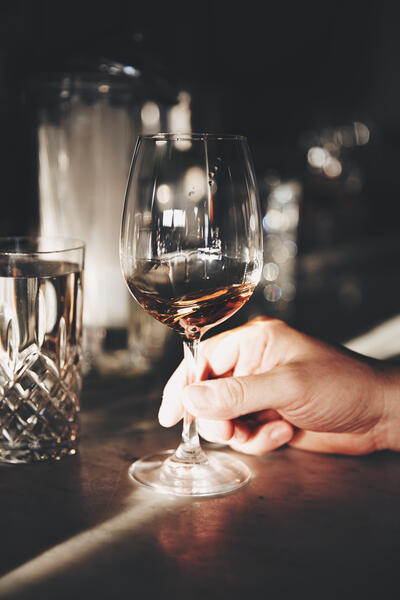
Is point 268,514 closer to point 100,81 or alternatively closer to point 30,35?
point 100,81

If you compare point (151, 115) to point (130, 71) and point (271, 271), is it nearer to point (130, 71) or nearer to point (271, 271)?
point (130, 71)

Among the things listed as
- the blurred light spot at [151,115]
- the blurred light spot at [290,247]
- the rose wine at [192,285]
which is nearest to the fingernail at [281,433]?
the rose wine at [192,285]

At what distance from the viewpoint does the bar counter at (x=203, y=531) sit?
0.45 meters

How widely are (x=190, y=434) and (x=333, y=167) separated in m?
1.79

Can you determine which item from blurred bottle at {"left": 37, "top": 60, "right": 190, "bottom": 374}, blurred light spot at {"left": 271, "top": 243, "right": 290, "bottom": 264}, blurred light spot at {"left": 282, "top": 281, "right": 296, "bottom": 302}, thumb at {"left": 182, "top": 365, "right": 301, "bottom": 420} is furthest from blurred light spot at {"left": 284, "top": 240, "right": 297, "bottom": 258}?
thumb at {"left": 182, "top": 365, "right": 301, "bottom": 420}

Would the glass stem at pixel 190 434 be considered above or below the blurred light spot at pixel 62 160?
below

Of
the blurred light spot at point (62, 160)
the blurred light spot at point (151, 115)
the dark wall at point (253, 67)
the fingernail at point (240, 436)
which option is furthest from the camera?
the dark wall at point (253, 67)

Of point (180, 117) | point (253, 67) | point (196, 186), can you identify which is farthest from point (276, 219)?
point (253, 67)

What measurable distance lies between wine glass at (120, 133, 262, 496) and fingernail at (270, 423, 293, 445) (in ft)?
0.22

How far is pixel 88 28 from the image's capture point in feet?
5.02

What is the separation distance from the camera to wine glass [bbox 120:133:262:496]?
0.56m

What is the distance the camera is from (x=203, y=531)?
52 cm

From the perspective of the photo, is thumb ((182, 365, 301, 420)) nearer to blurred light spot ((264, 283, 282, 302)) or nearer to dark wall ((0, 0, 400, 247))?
dark wall ((0, 0, 400, 247))

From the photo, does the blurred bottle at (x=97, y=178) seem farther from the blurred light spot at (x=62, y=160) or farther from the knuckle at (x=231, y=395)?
the knuckle at (x=231, y=395)
